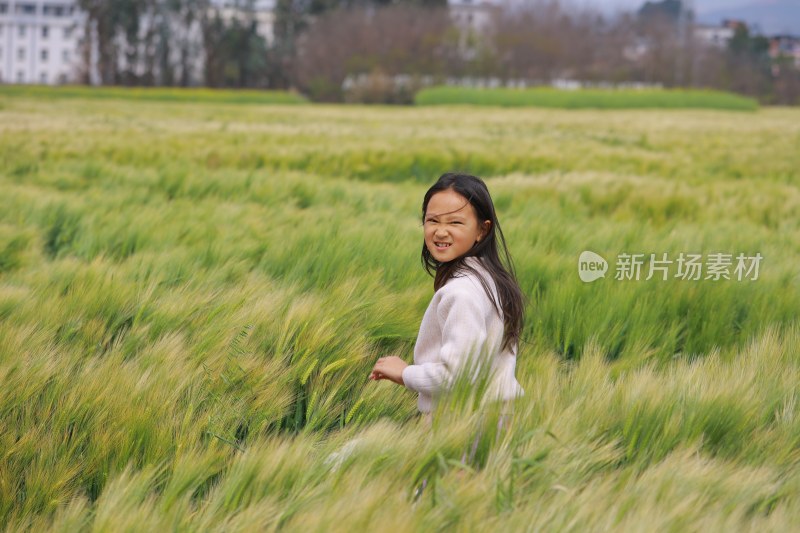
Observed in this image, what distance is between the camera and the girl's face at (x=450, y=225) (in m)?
1.61

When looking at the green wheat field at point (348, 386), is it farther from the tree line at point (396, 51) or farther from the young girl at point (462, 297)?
the tree line at point (396, 51)

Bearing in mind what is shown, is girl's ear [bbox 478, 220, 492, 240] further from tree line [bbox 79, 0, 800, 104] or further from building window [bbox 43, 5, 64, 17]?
building window [bbox 43, 5, 64, 17]

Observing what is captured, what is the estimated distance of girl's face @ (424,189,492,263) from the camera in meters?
1.61

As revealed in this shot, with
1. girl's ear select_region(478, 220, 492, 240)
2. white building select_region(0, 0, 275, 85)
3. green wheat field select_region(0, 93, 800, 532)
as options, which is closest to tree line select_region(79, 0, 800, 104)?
white building select_region(0, 0, 275, 85)

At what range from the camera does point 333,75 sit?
46625 millimetres

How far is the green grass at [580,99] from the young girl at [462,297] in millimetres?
36071

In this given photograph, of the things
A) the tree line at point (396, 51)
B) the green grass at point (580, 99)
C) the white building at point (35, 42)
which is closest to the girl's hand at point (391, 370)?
the green grass at point (580, 99)

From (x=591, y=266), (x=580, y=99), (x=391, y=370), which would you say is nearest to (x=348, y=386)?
(x=391, y=370)

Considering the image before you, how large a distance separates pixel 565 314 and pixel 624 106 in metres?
37.0

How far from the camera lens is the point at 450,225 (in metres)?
1.63

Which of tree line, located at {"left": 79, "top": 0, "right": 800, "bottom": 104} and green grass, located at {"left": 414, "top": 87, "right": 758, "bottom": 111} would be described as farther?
tree line, located at {"left": 79, "top": 0, "right": 800, "bottom": 104}

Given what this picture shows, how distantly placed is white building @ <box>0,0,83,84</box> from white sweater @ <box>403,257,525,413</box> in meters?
80.3

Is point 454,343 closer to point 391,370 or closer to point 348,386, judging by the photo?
point 391,370

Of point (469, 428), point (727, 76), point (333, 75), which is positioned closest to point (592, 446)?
point (469, 428)
